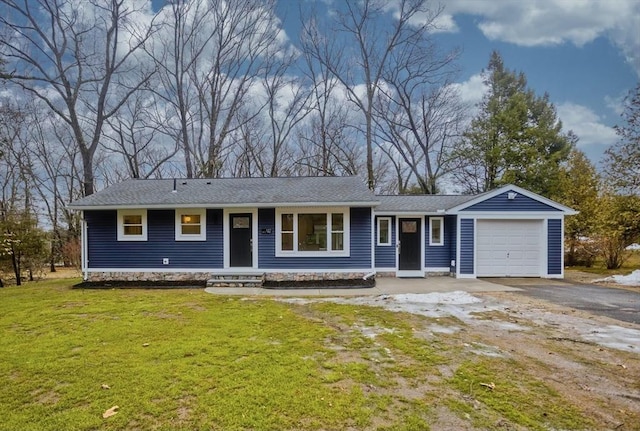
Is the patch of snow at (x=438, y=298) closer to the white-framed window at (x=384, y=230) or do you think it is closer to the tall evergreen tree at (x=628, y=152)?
the white-framed window at (x=384, y=230)

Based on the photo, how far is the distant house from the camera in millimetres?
11109

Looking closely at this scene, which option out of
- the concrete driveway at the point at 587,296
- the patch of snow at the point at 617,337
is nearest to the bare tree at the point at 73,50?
the concrete driveway at the point at 587,296

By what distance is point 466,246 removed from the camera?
12.0 meters

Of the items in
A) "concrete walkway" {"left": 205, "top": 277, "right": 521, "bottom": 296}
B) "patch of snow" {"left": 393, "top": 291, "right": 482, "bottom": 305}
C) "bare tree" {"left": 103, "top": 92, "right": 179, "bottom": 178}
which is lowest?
"concrete walkway" {"left": 205, "top": 277, "right": 521, "bottom": 296}

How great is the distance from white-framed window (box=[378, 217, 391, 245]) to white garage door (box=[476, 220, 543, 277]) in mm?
3151

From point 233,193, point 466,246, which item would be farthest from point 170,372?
point 466,246

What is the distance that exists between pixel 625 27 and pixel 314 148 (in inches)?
675

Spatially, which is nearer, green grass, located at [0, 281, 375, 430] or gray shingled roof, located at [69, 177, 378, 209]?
green grass, located at [0, 281, 375, 430]

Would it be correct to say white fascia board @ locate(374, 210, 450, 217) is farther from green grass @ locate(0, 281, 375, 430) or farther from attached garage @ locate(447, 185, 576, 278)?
green grass @ locate(0, 281, 375, 430)

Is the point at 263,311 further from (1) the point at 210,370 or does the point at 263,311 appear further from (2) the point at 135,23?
(2) the point at 135,23

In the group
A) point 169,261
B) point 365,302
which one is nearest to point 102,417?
point 365,302

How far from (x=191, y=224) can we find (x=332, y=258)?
4.93 metres

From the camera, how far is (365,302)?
8008 mm

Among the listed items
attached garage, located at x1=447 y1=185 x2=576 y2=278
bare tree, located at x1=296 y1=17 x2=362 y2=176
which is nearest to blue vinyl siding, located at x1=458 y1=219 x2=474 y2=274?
attached garage, located at x1=447 y1=185 x2=576 y2=278
